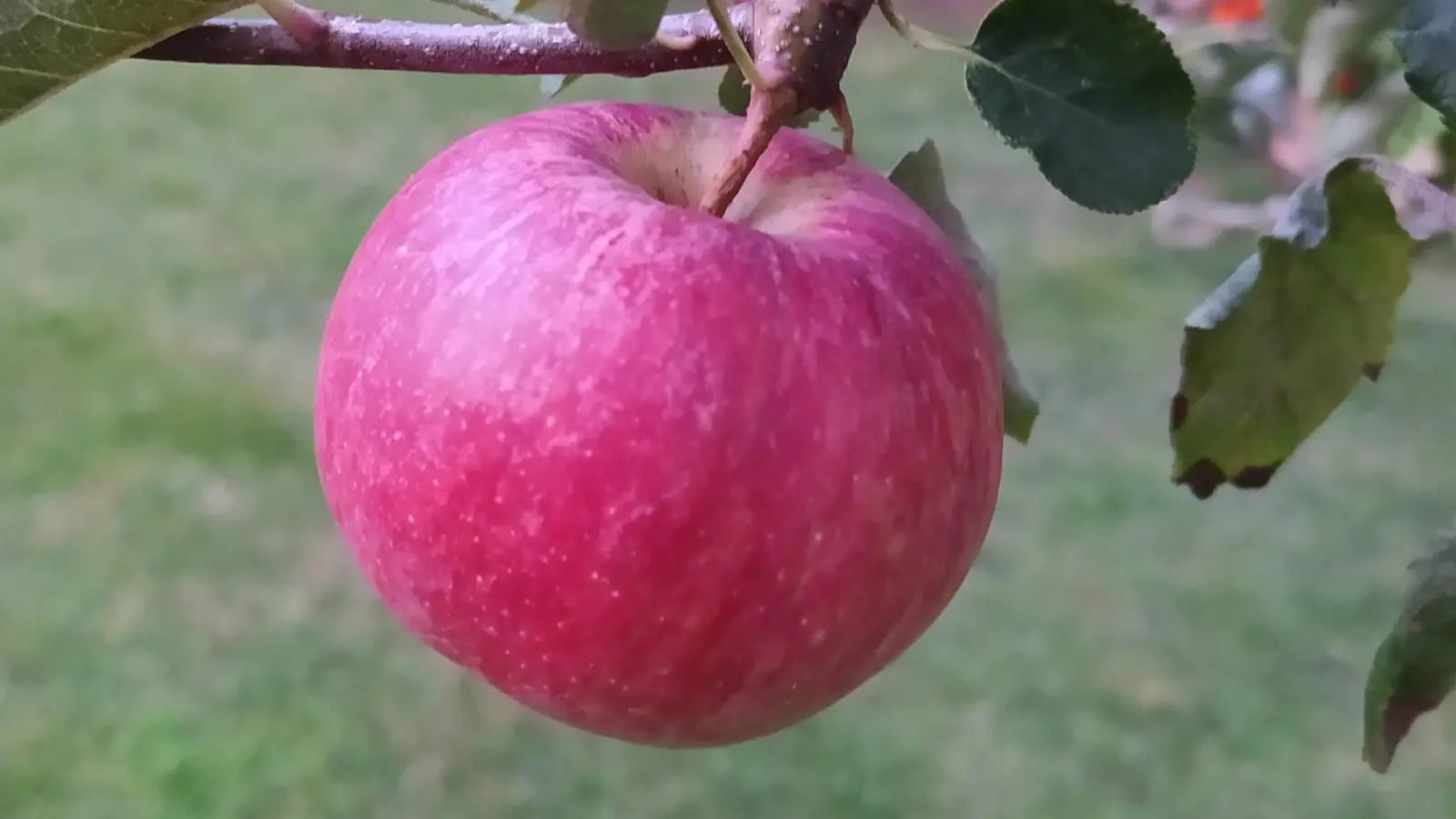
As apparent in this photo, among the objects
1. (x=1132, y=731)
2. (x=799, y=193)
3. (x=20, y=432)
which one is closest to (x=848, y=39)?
(x=799, y=193)

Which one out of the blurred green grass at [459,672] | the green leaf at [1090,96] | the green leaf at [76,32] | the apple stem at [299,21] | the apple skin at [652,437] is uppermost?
the green leaf at [76,32]

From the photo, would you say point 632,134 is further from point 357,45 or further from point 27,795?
point 27,795

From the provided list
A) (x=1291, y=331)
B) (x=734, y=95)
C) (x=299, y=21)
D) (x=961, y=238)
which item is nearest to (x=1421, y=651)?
(x=1291, y=331)

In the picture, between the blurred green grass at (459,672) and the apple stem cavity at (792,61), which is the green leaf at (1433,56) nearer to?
the apple stem cavity at (792,61)

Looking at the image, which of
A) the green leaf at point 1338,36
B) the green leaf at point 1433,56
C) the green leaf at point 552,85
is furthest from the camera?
the green leaf at point 1338,36

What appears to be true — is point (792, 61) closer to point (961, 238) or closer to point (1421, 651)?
point (961, 238)

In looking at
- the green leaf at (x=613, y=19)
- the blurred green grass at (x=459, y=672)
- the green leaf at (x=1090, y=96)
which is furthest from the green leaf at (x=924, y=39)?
the blurred green grass at (x=459, y=672)

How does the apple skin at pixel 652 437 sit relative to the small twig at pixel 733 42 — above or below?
below
